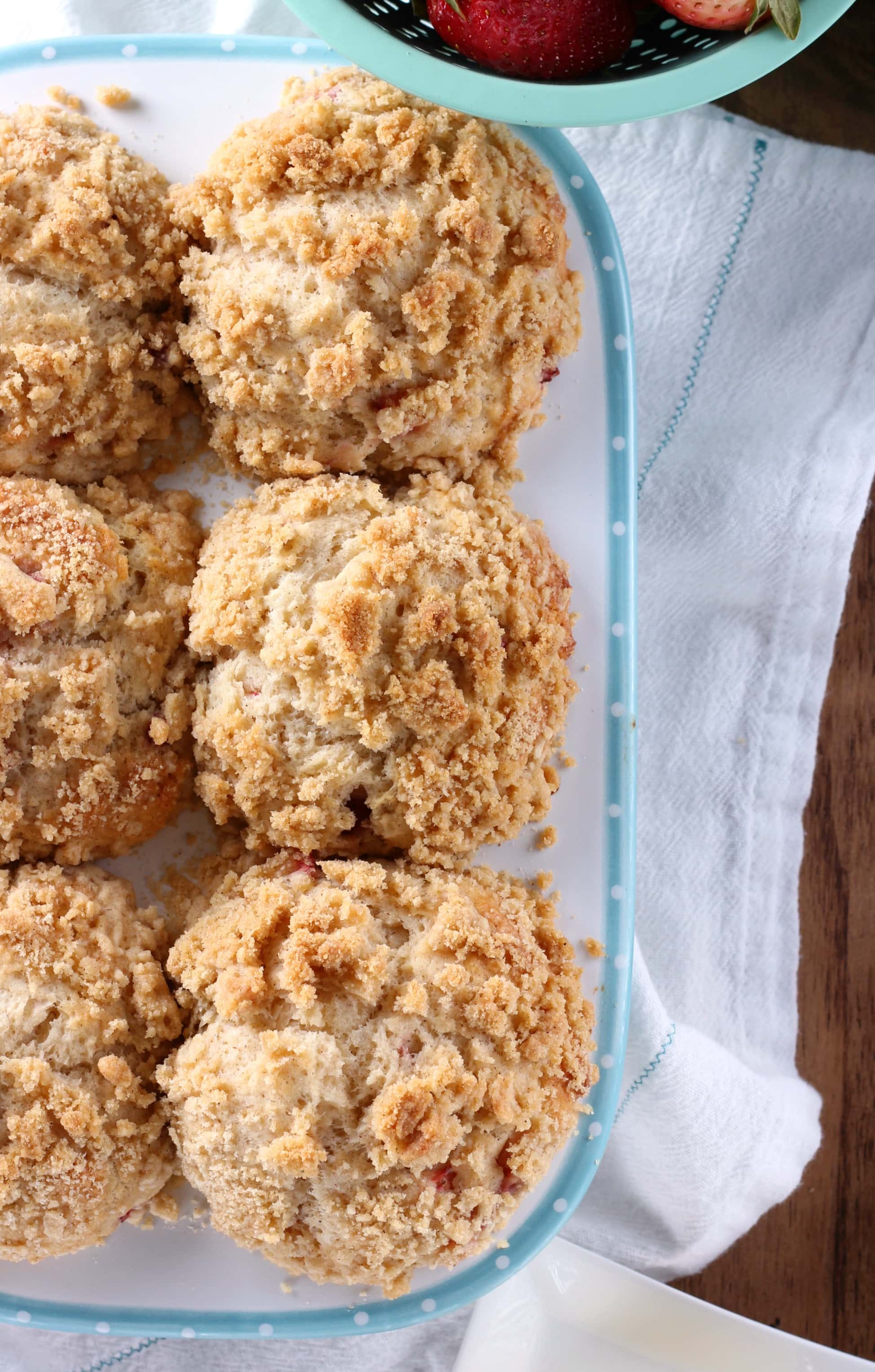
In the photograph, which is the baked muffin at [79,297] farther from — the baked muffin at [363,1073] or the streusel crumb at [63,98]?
the baked muffin at [363,1073]

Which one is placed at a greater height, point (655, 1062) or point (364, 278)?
point (364, 278)

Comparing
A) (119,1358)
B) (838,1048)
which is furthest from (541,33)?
(119,1358)

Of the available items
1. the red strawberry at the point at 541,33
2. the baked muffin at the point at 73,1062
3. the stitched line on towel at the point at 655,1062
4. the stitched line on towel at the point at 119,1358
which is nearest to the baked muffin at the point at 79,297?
the red strawberry at the point at 541,33

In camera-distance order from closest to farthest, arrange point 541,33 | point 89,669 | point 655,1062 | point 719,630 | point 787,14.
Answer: point 787,14, point 541,33, point 89,669, point 655,1062, point 719,630

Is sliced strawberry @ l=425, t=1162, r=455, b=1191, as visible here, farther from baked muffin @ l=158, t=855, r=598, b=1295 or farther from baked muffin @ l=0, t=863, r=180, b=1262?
baked muffin @ l=0, t=863, r=180, b=1262

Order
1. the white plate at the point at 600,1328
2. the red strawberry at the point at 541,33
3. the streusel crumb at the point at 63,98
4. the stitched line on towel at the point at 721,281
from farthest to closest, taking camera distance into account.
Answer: the stitched line on towel at the point at 721,281, the white plate at the point at 600,1328, the streusel crumb at the point at 63,98, the red strawberry at the point at 541,33

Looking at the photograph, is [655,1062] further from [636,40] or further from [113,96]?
[113,96]

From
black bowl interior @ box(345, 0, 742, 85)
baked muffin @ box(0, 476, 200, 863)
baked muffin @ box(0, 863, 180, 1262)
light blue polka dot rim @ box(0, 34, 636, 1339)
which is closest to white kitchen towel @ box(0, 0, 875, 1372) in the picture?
light blue polka dot rim @ box(0, 34, 636, 1339)
